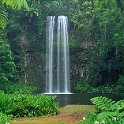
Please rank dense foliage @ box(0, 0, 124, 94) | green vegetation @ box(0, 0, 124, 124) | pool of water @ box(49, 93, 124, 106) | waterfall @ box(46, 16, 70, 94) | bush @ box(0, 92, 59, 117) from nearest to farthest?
1. bush @ box(0, 92, 59, 117)
2. pool of water @ box(49, 93, 124, 106)
3. green vegetation @ box(0, 0, 124, 124)
4. dense foliage @ box(0, 0, 124, 94)
5. waterfall @ box(46, 16, 70, 94)

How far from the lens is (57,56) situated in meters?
37.0

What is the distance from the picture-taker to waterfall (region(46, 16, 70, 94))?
35.3m

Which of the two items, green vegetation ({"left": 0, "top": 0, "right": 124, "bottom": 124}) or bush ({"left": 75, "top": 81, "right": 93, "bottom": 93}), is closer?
green vegetation ({"left": 0, "top": 0, "right": 124, "bottom": 124})

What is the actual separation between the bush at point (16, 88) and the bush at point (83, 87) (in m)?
4.02

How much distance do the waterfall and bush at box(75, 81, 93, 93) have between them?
968mm

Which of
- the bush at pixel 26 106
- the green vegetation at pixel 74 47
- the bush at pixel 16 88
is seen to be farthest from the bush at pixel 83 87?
the bush at pixel 26 106

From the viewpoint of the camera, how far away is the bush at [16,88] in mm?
31406

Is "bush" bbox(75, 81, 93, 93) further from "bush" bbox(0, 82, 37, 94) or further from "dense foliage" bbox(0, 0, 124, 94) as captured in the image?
"bush" bbox(0, 82, 37, 94)

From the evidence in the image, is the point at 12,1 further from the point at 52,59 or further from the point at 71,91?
the point at 52,59

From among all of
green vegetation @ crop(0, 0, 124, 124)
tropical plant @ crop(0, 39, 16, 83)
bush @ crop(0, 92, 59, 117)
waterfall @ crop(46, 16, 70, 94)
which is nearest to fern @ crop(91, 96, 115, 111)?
bush @ crop(0, 92, 59, 117)

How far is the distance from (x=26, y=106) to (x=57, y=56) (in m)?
22.0

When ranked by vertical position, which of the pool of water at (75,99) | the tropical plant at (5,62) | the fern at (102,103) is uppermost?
the tropical plant at (5,62)

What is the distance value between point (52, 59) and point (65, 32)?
3384mm

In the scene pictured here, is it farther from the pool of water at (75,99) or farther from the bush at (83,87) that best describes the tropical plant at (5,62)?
the bush at (83,87)
